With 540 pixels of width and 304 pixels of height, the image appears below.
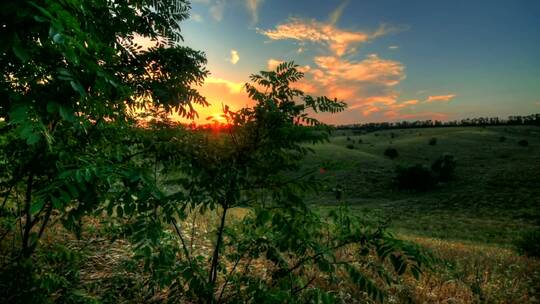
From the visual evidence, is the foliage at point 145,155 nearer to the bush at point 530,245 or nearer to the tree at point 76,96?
the tree at point 76,96

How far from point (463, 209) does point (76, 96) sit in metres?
32.1

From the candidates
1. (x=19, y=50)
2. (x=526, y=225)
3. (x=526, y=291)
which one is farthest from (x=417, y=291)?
(x=526, y=225)

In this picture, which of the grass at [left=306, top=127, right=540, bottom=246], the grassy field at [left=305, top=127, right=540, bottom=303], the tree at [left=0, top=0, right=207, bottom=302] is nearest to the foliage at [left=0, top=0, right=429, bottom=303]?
the tree at [left=0, top=0, right=207, bottom=302]

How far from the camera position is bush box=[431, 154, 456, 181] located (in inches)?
1510

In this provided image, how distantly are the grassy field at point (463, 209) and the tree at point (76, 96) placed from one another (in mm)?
1700

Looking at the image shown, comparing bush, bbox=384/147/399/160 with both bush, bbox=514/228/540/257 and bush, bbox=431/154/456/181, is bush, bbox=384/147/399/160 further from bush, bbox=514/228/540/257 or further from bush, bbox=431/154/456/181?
bush, bbox=514/228/540/257

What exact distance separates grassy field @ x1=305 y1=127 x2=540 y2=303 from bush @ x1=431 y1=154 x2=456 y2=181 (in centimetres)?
102

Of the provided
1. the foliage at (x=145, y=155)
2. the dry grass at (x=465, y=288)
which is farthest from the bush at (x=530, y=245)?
the foliage at (x=145, y=155)

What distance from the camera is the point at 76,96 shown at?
231 cm

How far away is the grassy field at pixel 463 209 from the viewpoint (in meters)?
6.00

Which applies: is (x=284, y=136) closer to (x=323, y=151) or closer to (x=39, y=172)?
(x=39, y=172)

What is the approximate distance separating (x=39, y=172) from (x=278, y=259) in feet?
7.91

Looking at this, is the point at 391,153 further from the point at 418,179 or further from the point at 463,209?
the point at 463,209

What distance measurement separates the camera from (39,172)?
3350mm
